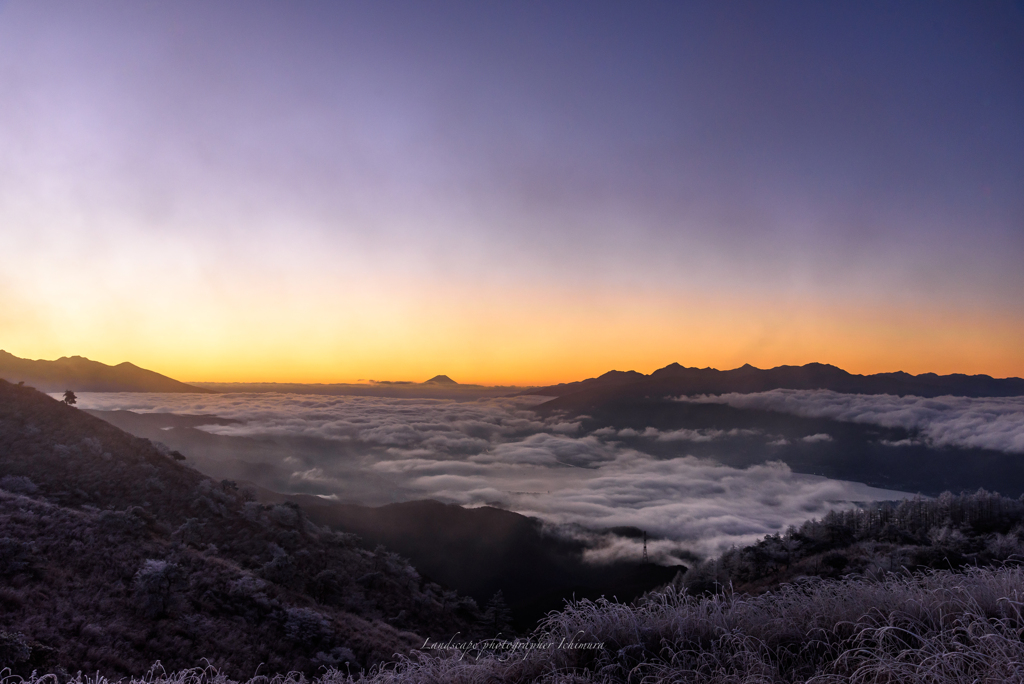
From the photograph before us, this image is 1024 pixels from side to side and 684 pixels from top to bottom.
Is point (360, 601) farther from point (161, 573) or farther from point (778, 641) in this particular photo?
point (778, 641)

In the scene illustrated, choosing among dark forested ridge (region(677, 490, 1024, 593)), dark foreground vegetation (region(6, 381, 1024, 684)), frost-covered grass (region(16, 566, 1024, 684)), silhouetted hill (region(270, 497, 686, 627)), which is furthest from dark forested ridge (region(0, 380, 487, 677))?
silhouetted hill (region(270, 497, 686, 627))

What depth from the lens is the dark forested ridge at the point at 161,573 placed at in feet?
43.1

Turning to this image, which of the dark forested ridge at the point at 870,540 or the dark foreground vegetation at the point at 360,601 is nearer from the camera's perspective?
the dark foreground vegetation at the point at 360,601

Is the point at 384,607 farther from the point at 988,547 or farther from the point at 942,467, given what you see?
the point at 942,467

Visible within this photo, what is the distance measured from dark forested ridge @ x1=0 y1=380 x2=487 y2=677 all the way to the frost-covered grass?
8.69 m

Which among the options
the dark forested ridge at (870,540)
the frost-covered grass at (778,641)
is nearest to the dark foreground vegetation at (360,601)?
the frost-covered grass at (778,641)

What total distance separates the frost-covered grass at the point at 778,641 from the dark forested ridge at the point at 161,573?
342 inches

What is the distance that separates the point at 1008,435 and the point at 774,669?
438ft

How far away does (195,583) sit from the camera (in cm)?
1872

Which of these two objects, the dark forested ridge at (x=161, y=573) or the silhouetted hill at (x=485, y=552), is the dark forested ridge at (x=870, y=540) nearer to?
the dark forested ridge at (x=161, y=573)

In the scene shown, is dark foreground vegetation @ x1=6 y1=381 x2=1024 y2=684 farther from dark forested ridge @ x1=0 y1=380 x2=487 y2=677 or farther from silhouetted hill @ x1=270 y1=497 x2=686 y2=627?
silhouetted hill @ x1=270 y1=497 x2=686 y2=627

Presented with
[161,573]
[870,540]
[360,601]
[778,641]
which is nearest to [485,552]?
[360,601]

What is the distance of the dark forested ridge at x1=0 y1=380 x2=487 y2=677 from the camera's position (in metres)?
13.1

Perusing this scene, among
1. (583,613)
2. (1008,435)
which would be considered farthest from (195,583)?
(1008,435)
